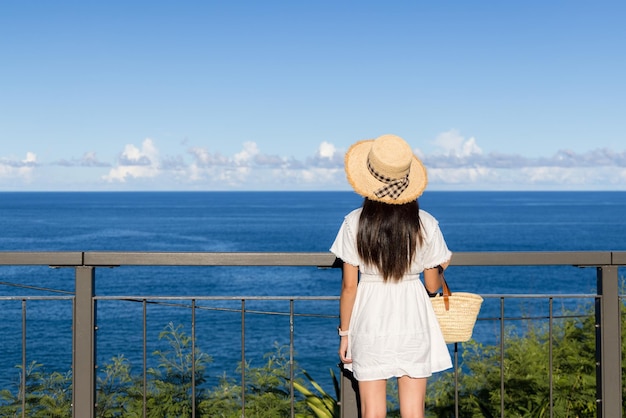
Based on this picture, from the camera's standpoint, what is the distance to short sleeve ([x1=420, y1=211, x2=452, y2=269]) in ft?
9.55

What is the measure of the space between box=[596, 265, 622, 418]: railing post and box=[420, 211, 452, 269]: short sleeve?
1069 millimetres

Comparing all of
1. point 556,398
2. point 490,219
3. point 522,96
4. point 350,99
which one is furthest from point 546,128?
point 556,398

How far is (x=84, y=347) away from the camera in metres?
3.50

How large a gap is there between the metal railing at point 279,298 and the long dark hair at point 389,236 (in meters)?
0.48

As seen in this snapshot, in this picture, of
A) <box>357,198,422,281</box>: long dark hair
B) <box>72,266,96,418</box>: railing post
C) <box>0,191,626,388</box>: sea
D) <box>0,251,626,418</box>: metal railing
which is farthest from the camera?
<box>0,191,626,388</box>: sea

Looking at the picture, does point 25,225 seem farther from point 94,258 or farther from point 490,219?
point 94,258

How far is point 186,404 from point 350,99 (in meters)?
105

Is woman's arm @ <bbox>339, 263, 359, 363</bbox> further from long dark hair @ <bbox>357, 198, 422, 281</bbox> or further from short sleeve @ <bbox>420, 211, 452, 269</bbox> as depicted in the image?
short sleeve @ <bbox>420, 211, 452, 269</bbox>

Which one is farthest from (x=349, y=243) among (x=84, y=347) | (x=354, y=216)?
(x=84, y=347)

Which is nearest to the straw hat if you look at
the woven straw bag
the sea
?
the woven straw bag

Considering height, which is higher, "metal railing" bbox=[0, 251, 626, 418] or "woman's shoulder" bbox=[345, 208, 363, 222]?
"woman's shoulder" bbox=[345, 208, 363, 222]

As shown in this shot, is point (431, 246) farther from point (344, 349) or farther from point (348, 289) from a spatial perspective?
point (344, 349)

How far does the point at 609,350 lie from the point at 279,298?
1.64 m

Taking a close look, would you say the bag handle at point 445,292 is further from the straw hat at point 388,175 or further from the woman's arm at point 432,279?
the straw hat at point 388,175
